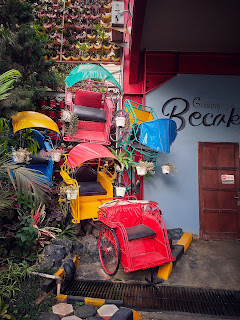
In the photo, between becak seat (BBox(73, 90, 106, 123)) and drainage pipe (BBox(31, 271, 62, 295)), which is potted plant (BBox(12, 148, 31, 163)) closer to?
becak seat (BBox(73, 90, 106, 123))

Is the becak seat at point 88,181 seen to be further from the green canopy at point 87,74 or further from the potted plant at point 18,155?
the green canopy at point 87,74

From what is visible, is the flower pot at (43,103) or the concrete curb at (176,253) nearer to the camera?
the concrete curb at (176,253)

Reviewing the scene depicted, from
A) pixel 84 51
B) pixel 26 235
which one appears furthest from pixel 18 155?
pixel 84 51

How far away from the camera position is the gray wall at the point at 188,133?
6723mm

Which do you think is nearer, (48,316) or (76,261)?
(48,316)

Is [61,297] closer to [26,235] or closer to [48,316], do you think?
[48,316]

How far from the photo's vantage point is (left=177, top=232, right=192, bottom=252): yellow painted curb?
5.77m

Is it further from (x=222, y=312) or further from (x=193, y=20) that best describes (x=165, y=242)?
(x=193, y=20)

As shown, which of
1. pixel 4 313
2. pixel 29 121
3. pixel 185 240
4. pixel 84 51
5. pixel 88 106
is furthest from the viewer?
pixel 84 51

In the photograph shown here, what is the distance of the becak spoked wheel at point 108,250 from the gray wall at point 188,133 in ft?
7.37

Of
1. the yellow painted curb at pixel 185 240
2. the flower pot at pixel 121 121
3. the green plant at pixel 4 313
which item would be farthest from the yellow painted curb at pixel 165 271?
the flower pot at pixel 121 121

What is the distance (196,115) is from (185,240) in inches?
135

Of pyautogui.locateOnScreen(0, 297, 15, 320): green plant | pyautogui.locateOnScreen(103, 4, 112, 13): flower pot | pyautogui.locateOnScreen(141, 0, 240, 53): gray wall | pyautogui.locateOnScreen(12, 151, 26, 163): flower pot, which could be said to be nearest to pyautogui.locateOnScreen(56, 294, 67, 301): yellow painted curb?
pyautogui.locateOnScreen(0, 297, 15, 320): green plant

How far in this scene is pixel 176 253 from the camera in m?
5.18
